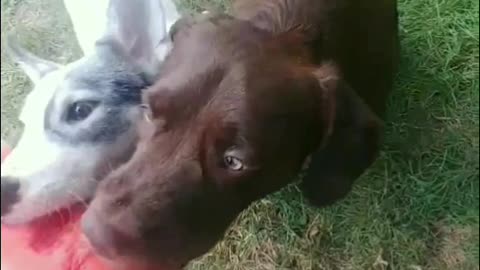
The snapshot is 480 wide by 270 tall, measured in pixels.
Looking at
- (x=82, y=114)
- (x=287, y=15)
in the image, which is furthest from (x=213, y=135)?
(x=287, y=15)

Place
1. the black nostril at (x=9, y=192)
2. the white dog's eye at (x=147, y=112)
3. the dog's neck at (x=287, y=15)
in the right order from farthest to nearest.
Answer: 1. the dog's neck at (x=287, y=15)
2. the white dog's eye at (x=147, y=112)
3. the black nostril at (x=9, y=192)

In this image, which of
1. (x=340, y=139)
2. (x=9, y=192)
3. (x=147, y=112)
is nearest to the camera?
(x=9, y=192)

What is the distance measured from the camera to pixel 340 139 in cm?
141

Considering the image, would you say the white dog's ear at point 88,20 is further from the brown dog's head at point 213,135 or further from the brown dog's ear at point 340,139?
the brown dog's ear at point 340,139

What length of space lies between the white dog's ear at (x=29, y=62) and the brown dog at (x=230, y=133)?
0.46 ft

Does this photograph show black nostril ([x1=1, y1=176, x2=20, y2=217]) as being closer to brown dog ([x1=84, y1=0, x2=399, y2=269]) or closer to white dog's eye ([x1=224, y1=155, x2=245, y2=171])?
brown dog ([x1=84, y1=0, x2=399, y2=269])

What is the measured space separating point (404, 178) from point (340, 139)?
115 mm

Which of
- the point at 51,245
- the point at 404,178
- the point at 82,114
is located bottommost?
the point at 404,178

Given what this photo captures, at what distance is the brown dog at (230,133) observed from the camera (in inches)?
48.8

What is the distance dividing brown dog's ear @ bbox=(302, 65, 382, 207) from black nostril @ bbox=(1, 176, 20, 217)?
0.44m

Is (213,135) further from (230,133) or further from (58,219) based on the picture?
(58,219)

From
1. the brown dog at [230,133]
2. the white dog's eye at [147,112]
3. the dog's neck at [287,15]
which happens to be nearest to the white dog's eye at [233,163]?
the brown dog at [230,133]

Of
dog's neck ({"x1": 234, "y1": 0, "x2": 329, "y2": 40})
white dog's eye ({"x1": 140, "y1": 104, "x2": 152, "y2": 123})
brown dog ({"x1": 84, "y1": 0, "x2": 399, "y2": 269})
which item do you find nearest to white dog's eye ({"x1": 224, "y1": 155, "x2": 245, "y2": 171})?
brown dog ({"x1": 84, "y1": 0, "x2": 399, "y2": 269})

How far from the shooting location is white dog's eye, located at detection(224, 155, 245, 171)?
1280mm
